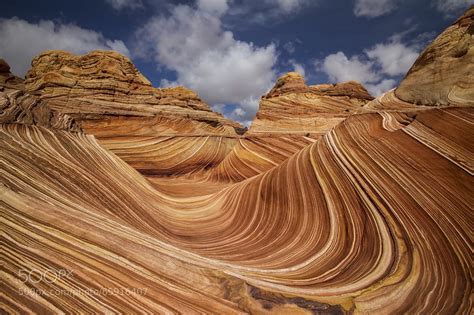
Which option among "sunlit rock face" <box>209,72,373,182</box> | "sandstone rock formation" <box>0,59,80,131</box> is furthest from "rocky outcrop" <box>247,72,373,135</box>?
"sandstone rock formation" <box>0,59,80,131</box>

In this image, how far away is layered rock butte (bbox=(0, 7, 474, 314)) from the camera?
60.1 inches

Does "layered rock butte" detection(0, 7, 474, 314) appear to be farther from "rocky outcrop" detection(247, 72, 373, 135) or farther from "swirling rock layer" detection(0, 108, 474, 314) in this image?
"rocky outcrop" detection(247, 72, 373, 135)

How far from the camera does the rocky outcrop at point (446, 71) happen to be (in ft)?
12.0

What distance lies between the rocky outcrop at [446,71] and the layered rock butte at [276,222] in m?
0.03

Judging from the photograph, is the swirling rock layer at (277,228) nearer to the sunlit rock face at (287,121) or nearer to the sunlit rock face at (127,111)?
the sunlit rock face at (287,121)

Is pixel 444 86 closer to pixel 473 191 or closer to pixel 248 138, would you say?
pixel 473 191

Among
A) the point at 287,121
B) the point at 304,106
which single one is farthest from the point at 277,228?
the point at 304,106

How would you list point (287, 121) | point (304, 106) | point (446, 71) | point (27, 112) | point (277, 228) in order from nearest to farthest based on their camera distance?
point (277, 228) < point (27, 112) < point (446, 71) < point (287, 121) < point (304, 106)

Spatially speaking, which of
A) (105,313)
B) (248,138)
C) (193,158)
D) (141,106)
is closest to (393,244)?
(105,313)

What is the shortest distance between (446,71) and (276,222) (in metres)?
3.87

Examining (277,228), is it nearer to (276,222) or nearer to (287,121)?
(276,222)

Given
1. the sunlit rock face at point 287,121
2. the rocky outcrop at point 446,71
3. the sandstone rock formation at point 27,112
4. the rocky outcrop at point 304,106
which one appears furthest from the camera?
the rocky outcrop at point 304,106

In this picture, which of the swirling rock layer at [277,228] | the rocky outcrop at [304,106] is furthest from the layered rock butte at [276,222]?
the rocky outcrop at [304,106]

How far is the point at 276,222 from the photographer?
3508 millimetres
